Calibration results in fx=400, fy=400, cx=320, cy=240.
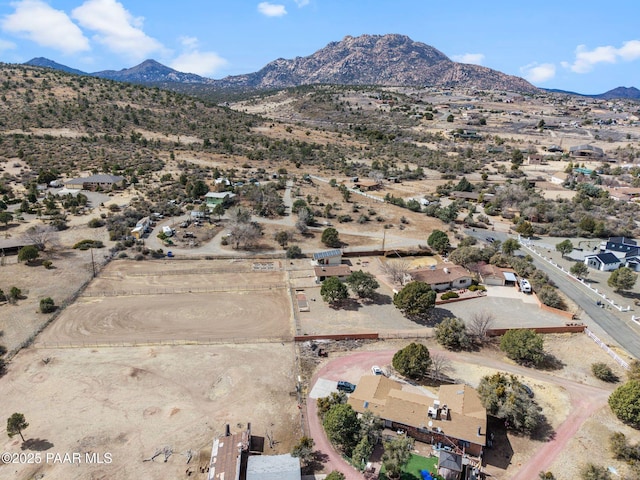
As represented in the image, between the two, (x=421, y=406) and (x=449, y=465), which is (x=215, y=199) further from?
(x=449, y=465)

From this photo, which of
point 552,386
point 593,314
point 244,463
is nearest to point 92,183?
point 244,463

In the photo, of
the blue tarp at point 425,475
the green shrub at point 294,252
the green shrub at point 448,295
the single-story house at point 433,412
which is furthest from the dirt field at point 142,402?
the green shrub at point 294,252

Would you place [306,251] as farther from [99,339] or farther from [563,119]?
[563,119]

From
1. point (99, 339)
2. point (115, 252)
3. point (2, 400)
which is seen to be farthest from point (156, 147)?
point (2, 400)

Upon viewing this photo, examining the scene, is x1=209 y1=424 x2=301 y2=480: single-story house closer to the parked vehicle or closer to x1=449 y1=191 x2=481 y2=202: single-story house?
the parked vehicle

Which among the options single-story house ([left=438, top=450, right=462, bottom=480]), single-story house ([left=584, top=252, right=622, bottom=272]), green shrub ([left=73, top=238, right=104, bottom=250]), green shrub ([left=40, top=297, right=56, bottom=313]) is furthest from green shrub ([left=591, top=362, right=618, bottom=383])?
green shrub ([left=73, top=238, right=104, bottom=250])

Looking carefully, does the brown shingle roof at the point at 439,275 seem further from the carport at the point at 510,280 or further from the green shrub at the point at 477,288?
the carport at the point at 510,280
